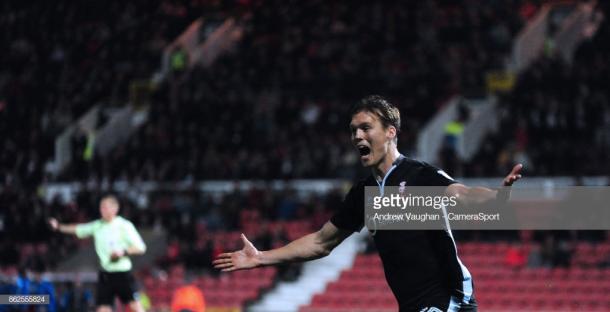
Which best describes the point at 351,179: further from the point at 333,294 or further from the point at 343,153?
the point at 333,294

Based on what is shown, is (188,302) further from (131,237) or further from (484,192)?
(131,237)

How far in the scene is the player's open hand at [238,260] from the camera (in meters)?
5.67

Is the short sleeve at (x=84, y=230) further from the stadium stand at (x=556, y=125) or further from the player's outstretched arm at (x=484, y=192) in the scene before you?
the stadium stand at (x=556, y=125)

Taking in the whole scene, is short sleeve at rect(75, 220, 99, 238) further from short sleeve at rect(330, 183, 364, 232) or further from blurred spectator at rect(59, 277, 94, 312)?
short sleeve at rect(330, 183, 364, 232)

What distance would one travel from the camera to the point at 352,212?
18.8ft

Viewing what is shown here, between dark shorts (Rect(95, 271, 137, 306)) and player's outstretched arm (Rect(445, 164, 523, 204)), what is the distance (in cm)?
851

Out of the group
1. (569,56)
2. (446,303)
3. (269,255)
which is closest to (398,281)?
(446,303)

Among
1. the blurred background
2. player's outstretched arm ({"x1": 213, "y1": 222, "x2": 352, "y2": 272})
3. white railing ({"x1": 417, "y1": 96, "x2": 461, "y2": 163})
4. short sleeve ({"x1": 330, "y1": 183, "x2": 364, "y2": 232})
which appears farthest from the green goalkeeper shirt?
white railing ({"x1": 417, "y1": 96, "x2": 461, "y2": 163})

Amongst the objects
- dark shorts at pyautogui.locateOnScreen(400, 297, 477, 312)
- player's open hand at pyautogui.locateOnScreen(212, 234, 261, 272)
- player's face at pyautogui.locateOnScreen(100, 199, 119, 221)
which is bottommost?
dark shorts at pyautogui.locateOnScreen(400, 297, 477, 312)

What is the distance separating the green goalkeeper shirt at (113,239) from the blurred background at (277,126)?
2.78 m

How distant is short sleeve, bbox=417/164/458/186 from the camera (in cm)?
523

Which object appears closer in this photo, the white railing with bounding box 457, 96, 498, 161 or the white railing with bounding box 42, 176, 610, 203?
the white railing with bounding box 42, 176, 610, 203

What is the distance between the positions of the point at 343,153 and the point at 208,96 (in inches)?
171

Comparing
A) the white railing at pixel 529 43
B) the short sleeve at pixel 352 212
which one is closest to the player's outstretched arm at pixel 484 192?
the short sleeve at pixel 352 212
